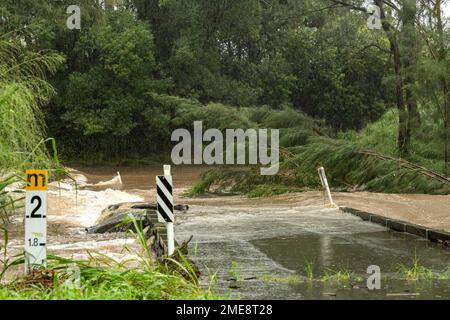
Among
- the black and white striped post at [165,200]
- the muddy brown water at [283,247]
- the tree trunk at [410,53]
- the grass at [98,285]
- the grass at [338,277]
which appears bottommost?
the muddy brown water at [283,247]

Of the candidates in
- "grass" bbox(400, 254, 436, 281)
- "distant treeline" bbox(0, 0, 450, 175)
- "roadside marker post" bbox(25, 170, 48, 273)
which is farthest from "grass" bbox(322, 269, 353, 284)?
"distant treeline" bbox(0, 0, 450, 175)

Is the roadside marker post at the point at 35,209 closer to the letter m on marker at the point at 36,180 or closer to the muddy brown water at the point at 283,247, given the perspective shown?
the letter m on marker at the point at 36,180

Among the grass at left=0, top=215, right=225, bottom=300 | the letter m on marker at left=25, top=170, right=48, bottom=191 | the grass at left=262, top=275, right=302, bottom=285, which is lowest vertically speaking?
the grass at left=262, top=275, right=302, bottom=285

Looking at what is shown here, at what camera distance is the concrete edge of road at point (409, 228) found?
11320 mm

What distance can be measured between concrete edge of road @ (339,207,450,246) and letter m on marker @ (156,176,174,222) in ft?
15.2

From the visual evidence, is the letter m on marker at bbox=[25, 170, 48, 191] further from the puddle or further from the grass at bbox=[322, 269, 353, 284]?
the grass at bbox=[322, 269, 353, 284]

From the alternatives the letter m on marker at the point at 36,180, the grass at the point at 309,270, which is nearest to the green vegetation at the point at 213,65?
the grass at the point at 309,270

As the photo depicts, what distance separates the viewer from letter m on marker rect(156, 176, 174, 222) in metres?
8.87

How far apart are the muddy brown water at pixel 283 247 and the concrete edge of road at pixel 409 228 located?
19cm

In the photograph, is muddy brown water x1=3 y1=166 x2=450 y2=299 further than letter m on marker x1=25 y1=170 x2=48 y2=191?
Yes

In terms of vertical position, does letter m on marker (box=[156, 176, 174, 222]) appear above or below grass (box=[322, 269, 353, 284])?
above

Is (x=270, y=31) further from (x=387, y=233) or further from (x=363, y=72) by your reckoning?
(x=387, y=233)

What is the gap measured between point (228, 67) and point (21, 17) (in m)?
16.6
